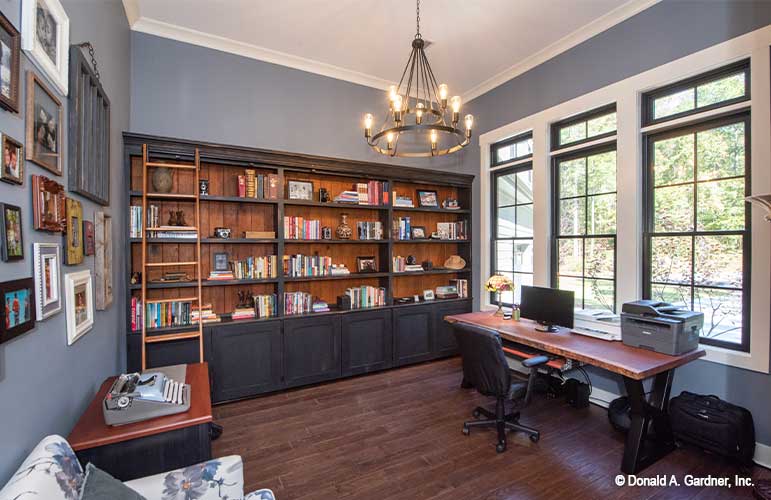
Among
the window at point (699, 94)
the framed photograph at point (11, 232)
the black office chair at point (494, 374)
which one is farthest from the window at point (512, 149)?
the framed photograph at point (11, 232)

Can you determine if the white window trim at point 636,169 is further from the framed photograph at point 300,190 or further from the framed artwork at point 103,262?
the framed artwork at point 103,262

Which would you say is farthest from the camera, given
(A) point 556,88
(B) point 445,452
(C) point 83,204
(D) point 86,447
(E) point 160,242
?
(A) point 556,88

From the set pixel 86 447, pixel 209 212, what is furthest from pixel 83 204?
pixel 209 212

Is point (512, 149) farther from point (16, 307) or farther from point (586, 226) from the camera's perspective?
point (16, 307)

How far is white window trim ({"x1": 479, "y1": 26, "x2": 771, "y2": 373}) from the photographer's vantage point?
2.42 m

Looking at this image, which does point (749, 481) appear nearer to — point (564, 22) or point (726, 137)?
point (726, 137)

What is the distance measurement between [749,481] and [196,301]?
4.45 metres

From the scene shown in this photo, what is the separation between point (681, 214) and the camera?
2.95 metres

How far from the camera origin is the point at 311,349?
377 centimetres

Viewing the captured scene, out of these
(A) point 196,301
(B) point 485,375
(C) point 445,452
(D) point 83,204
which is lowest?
(C) point 445,452

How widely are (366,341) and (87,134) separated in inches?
120

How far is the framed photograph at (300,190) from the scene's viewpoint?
3.90 m

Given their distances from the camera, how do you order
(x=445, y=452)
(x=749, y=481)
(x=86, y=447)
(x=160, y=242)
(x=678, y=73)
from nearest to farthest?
1. (x=86, y=447)
2. (x=749, y=481)
3. (x=445, y=452)
4. (x=678, y=73)
5. (x=160, y=242)

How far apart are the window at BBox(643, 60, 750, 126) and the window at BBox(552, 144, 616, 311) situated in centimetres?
45
